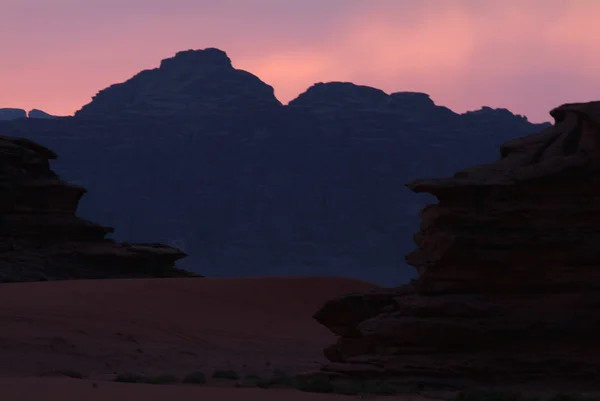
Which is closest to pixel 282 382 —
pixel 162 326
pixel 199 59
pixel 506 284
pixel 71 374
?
pixel 71 374

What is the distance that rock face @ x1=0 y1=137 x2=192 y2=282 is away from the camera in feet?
112

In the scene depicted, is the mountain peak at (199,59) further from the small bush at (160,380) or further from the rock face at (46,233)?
the small bush at (160,380)

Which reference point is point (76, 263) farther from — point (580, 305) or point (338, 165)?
point (338, 165)

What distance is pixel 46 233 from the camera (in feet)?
116

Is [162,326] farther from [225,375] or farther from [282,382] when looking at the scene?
[282,382]

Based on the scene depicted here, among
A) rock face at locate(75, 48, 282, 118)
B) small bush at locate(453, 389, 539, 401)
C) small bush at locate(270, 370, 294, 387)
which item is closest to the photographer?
small bush at locate(453, 389, 539, 401)

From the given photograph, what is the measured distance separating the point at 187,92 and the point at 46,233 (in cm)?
13889

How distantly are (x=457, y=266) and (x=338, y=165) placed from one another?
13220cm

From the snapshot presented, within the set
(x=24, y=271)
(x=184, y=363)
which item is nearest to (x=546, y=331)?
(x=184, y=363)

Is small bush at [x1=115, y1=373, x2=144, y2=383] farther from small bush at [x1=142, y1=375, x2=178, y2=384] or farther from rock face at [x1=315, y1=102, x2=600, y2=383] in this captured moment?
rock face at [x1=315, y1=102, x2=600, y2=383]

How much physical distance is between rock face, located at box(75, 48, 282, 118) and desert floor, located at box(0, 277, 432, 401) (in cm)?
12676

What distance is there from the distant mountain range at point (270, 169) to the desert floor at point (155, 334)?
327ft

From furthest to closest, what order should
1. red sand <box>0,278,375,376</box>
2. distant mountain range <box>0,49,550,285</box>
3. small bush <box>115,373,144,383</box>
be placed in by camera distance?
distant mountain range <box>0,49,550,285</box> < red sand <box>0,278,375,376</box> < small bush <box>115,373,144,383</box>

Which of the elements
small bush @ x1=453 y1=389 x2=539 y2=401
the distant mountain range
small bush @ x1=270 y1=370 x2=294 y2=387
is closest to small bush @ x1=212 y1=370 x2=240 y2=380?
small bush @ x1=270 y1=370 x2=294 y2=387
